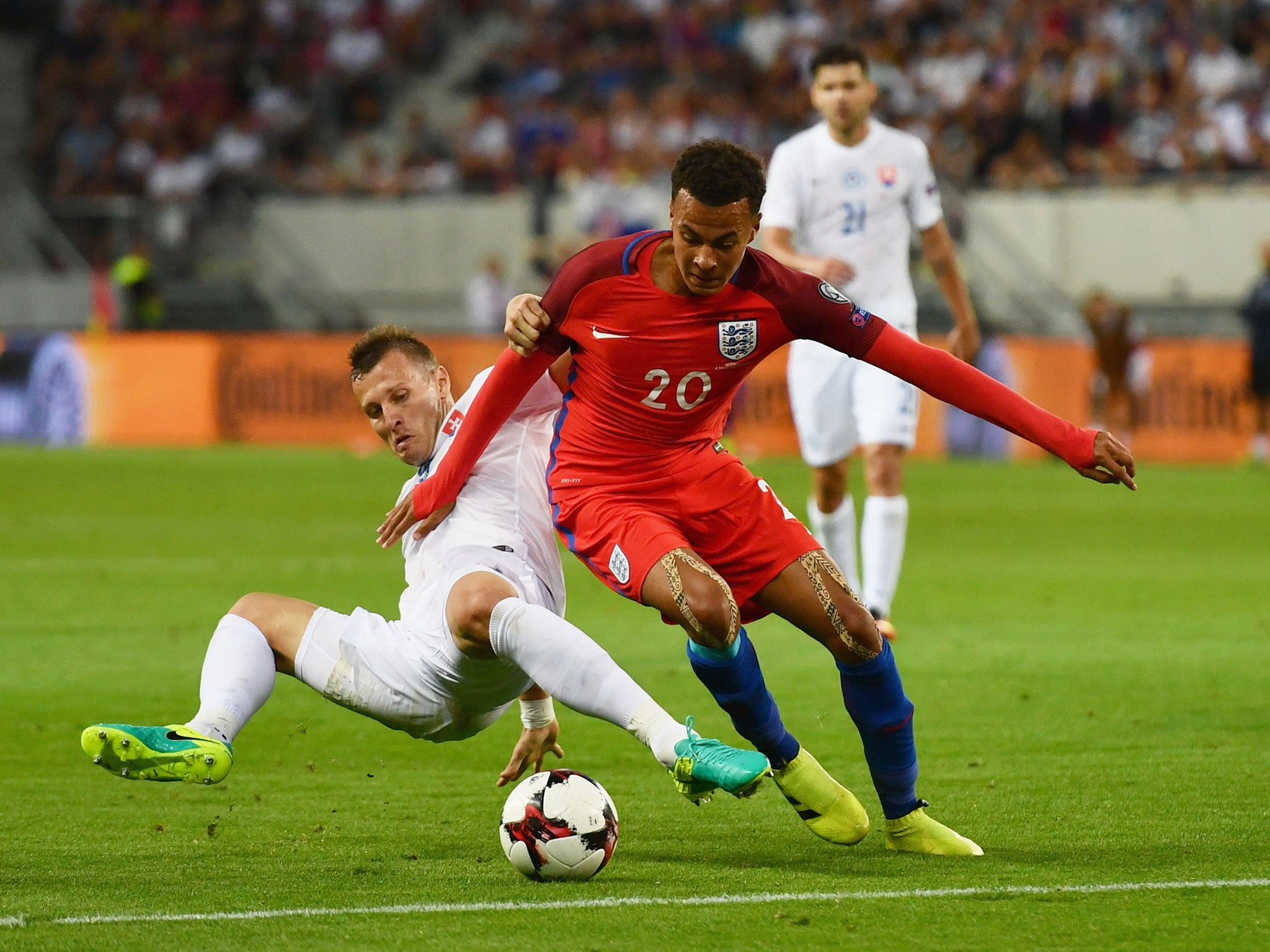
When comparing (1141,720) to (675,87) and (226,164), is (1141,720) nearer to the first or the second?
(675,87)

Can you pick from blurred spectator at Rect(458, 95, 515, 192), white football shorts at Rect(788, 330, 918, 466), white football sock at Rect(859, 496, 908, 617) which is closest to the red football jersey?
white football shorts at Rect(788, 330, 918, 466)

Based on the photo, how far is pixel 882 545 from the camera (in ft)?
29.0

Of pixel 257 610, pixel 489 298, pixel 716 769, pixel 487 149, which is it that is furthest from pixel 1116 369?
pixel 716 769

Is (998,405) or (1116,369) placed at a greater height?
(1116,369)

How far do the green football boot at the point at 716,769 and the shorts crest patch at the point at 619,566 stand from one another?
25.8 inches

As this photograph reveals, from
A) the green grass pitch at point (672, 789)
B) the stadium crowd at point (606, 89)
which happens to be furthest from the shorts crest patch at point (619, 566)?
the stadium crowd at point (606, 89)

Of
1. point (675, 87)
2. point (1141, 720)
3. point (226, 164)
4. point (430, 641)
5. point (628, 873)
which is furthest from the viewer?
point (226, 164)

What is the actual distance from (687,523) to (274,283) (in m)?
22.4

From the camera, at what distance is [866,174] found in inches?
356

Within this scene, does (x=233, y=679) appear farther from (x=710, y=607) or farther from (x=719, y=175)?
(x=719, y=175)

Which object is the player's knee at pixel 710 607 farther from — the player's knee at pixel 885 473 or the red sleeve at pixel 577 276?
the player's knee at pixel 885 473

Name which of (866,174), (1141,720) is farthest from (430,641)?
(866,174)

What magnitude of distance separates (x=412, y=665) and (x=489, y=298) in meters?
20.2

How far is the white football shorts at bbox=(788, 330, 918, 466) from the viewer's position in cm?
871
